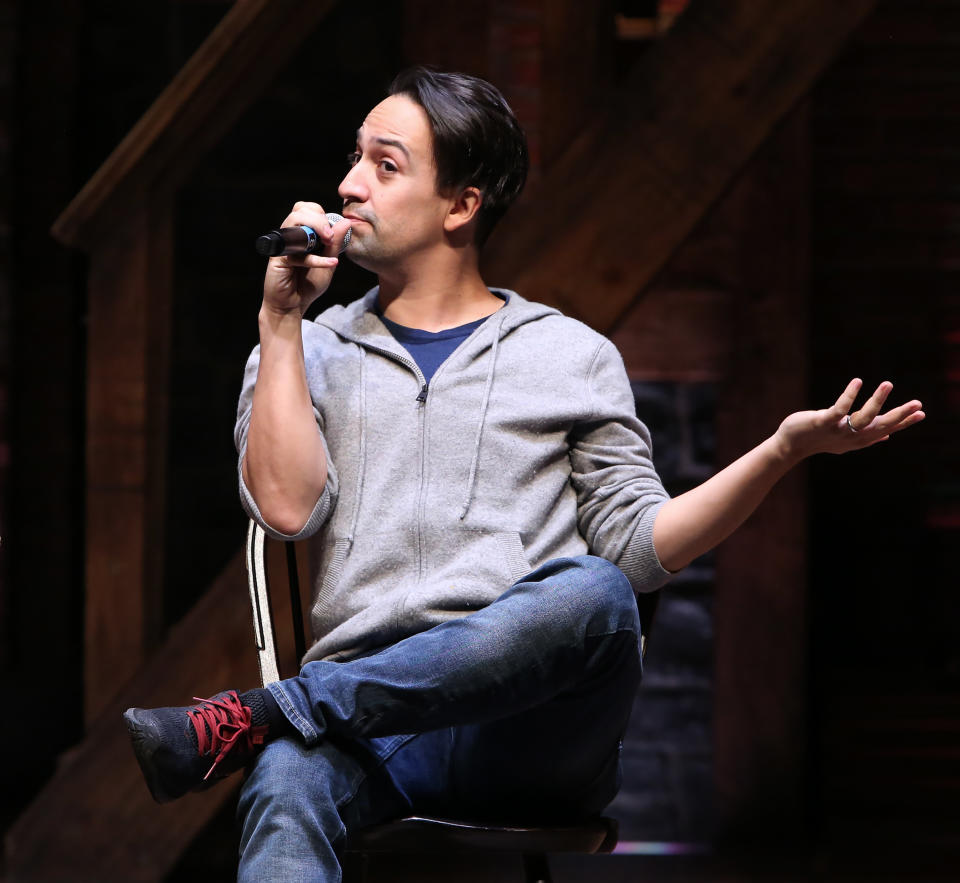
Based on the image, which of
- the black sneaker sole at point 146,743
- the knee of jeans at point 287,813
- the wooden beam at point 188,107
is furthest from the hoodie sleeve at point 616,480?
the wooden beam at point 188,107

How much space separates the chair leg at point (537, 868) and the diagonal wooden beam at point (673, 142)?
96 centimetres

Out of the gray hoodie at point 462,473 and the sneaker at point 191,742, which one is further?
the gray hoodie at point 462,473

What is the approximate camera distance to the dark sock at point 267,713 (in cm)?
147

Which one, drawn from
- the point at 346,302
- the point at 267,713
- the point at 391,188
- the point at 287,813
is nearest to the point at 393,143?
the point at 391,188

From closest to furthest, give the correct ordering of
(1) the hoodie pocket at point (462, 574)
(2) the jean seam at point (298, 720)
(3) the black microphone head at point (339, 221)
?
(2) the jean seam at point (298, 720)
(1) the hoodie pocket at point (462, 574)
(3) the black microphone head at point (339, 221)

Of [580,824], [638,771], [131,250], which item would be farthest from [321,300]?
[580,824]

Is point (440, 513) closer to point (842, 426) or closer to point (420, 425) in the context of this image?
point (420, 425)

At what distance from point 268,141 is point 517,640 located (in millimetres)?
2324

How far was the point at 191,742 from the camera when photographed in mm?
1414

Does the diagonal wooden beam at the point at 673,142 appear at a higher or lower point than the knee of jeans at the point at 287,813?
higher

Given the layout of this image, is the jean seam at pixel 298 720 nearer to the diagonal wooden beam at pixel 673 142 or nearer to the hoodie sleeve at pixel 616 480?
the hoodie sleeve at pixel 616 480

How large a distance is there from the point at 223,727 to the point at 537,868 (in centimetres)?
46

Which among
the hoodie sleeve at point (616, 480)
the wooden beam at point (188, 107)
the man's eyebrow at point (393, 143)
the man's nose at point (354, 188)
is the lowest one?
the hoodie sleeve at point (616, 480)

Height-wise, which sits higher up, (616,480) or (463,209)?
(463,209)
